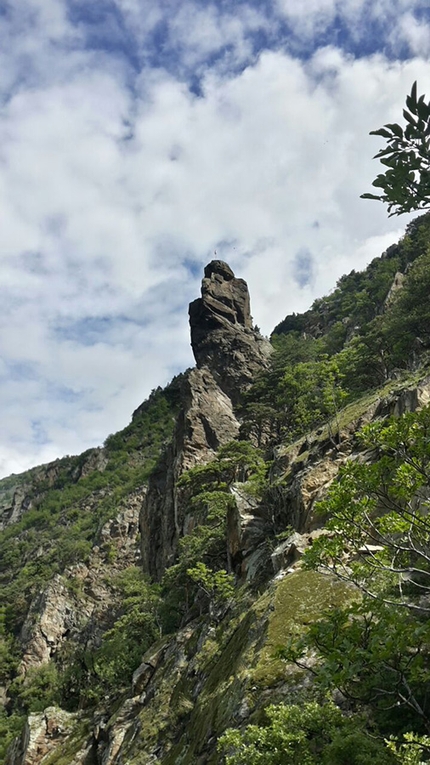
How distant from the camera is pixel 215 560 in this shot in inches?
1211

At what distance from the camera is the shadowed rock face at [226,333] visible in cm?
6669

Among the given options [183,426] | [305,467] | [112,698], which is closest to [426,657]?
[305,467]

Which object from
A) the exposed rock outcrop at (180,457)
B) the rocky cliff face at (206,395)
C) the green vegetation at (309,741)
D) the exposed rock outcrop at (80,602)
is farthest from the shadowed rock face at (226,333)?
the green vegetation at (309,741)

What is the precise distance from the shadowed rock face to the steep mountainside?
301mm

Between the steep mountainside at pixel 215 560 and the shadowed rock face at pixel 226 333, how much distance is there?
30 centimetres

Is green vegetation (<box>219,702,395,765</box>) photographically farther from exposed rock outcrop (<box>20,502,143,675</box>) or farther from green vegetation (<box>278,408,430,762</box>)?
exposed rock outcrop (<box>20,502,143,675</box>)

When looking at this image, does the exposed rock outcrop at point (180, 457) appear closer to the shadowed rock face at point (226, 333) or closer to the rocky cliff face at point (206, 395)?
the rocky cliff face at point (206, 395)

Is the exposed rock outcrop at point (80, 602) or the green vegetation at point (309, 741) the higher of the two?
the exposed rock outcrop at point (80, 602)

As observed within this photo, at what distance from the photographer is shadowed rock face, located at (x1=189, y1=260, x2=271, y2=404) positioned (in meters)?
66.7

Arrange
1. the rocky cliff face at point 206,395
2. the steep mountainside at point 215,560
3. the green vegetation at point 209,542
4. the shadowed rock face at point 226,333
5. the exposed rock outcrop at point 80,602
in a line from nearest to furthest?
the steep mountainside at point 215,560
the green vegetation at point 209,542
the rocky cliff face at point 206,395
the exposed rock outcrop at point 80,602
the shadowed rock face at point 226,333

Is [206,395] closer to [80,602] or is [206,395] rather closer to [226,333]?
[226,333]

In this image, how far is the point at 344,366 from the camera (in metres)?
43.1

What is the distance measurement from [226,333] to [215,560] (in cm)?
4579

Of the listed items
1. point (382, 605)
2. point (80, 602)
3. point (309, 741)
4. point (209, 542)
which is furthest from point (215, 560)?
point (80, 602)
